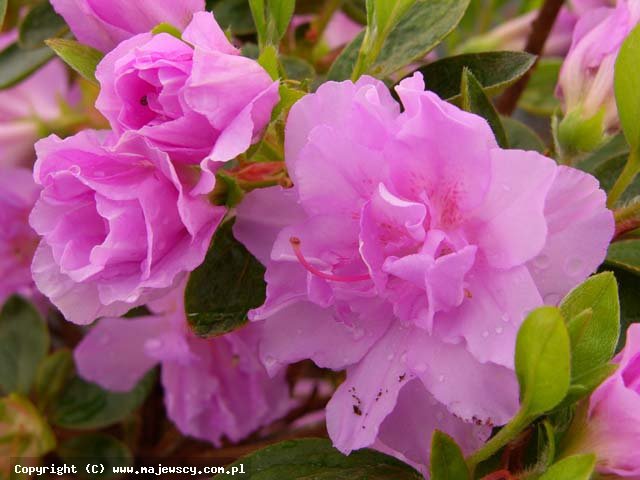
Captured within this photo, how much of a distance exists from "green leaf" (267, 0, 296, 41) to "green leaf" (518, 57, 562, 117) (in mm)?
627

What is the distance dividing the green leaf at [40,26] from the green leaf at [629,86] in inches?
23.7

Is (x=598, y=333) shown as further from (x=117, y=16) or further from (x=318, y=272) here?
(x=117, y=16)

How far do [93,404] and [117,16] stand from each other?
2.30 feet

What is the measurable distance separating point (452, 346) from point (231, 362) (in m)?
0.50

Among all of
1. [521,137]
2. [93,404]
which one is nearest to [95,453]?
[93,404]

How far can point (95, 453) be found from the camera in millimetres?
1270

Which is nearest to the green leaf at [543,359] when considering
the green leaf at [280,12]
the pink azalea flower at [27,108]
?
the green leaf at [280,12]

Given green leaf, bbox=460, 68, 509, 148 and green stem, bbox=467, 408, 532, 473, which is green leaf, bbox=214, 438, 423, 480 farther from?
green leaf, bbox=460, 68, 509, 148

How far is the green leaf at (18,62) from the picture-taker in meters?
1.07

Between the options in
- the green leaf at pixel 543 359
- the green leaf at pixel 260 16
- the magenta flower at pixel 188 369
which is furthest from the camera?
the magenta flower at pixel 188 369

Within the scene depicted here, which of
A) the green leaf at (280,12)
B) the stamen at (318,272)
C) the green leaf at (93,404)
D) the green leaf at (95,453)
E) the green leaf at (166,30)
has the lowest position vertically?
the green leaf at (95,453)

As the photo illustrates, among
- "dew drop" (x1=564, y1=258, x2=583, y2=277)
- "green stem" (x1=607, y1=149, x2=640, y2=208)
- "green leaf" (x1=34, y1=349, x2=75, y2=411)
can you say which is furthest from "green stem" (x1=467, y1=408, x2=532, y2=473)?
"green leaf" (x1=34, y1=349, x2=75, y2=411)

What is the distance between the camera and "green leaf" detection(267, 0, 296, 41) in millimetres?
770

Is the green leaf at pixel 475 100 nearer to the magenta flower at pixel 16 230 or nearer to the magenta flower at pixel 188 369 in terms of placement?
the magenta flower at pixel 188 369
